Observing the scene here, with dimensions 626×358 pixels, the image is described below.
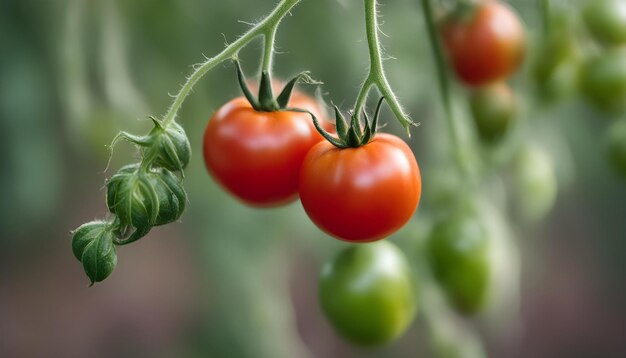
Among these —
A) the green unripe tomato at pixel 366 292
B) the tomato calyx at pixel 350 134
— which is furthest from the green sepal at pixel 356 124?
the green unripe tomato at pixel 366 292

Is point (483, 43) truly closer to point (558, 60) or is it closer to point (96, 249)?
point (558, 60)

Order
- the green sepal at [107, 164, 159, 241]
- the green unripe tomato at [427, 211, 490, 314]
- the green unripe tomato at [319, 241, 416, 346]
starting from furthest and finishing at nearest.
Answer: the green unripe tomato at [427, 211, 490, 314], the green unripe tomato at [319, 241, 416, 346], the green sepal at [107, 164, 159, 241]

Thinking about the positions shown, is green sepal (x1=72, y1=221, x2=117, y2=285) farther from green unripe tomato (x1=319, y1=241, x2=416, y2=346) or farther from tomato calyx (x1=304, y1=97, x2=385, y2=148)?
green unripe tomato (x1=319, y1=241, x2=416, y2=346)

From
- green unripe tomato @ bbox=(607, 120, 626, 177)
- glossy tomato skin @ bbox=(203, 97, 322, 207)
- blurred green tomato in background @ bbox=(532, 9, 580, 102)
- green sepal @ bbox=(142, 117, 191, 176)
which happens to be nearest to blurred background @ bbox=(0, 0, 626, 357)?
blurred green tomato in background @ bbox=(532, 9, 580, 102)

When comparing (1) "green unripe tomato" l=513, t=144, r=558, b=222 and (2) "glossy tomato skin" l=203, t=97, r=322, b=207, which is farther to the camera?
(1) "green unripe tomato" l=513, t=144, r=558, b=222

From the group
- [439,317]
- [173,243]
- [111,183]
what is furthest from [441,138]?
[173,243]

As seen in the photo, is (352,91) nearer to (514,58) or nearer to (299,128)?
(514,58)

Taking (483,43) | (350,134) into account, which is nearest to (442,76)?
(483,43)

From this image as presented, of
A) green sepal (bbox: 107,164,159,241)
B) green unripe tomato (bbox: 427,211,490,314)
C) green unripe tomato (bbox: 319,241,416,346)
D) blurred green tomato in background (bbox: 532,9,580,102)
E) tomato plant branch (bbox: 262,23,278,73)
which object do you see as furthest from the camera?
blurred green tomato in background (bbox: 532,9,580,102)
